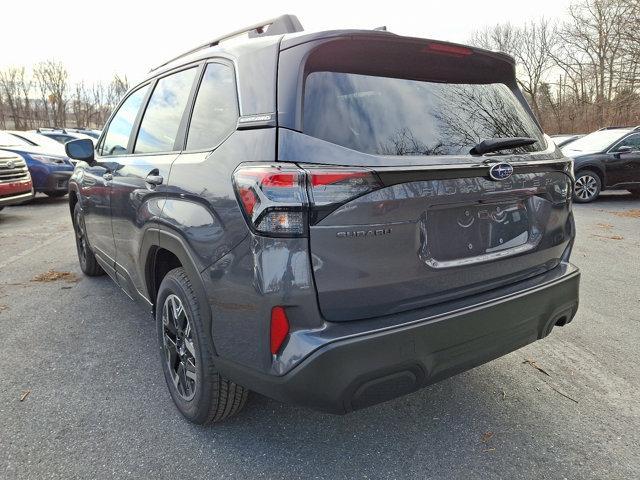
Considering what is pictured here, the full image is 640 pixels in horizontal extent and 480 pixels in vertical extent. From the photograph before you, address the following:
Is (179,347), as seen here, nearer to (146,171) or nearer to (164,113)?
(146,171)

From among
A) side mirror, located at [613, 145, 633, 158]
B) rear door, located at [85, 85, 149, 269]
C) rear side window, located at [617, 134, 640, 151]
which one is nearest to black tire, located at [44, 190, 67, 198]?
rear door, located at [85, 85, 149, 269]

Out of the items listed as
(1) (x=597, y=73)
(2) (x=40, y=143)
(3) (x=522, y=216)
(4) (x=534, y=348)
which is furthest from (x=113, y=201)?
(1) (x=597, y=73)

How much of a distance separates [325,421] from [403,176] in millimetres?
1371

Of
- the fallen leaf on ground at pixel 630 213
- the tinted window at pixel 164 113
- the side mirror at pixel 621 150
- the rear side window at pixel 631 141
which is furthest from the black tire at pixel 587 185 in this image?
the tinted window at pixel 164 113

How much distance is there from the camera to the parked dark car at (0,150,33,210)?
27.3 feet

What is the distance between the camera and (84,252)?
488cm

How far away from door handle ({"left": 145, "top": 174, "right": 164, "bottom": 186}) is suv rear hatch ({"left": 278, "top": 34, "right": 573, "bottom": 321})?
0.96 meters

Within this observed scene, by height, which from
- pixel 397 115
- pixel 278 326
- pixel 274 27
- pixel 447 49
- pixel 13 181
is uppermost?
pixel 274 27

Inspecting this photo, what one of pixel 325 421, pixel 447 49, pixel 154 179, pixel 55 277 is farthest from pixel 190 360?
pixel 55 277

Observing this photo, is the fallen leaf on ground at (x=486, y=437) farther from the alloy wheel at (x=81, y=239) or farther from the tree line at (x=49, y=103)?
the tree line at (x=49, y=103)

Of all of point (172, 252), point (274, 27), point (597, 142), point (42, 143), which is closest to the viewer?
point (274, 27)

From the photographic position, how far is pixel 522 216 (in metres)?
2.17

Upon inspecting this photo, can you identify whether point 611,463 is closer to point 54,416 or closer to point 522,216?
point 522,216

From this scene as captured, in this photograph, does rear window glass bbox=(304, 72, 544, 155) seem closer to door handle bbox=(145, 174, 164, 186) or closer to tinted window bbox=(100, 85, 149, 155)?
door handle bbox=(145, 174, 164, 186)
